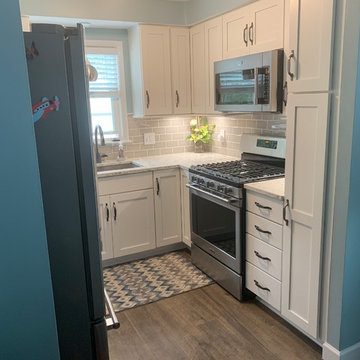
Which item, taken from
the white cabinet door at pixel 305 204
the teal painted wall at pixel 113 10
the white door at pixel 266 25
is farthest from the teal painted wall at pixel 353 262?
the teal painted wall at pixel 113 10

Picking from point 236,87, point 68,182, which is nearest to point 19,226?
point 68,182

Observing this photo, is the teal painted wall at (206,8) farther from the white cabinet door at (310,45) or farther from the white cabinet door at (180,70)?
the white cabinet door at (310,45)

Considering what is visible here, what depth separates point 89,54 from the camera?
3707 millimetres

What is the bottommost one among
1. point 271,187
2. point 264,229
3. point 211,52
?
point 264,229

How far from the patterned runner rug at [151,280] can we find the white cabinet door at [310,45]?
183 centimetres

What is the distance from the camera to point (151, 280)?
3.23 metres

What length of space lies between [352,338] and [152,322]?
1300mm

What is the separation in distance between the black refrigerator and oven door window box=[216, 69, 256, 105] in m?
1.73

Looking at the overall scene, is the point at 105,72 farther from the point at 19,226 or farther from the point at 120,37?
the point at 19,226

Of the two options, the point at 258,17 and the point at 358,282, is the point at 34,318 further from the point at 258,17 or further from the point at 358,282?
the point at 258,17

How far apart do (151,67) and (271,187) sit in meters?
1.85

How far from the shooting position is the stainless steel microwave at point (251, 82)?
260 cm

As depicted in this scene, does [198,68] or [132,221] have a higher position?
[198,68]

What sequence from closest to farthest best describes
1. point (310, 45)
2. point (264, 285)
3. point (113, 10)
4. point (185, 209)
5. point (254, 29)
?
1. point (310, 45)
2. point (264, 285)
3. point (254, 29)
4. point (113, 10)
5. point (185, 209)
